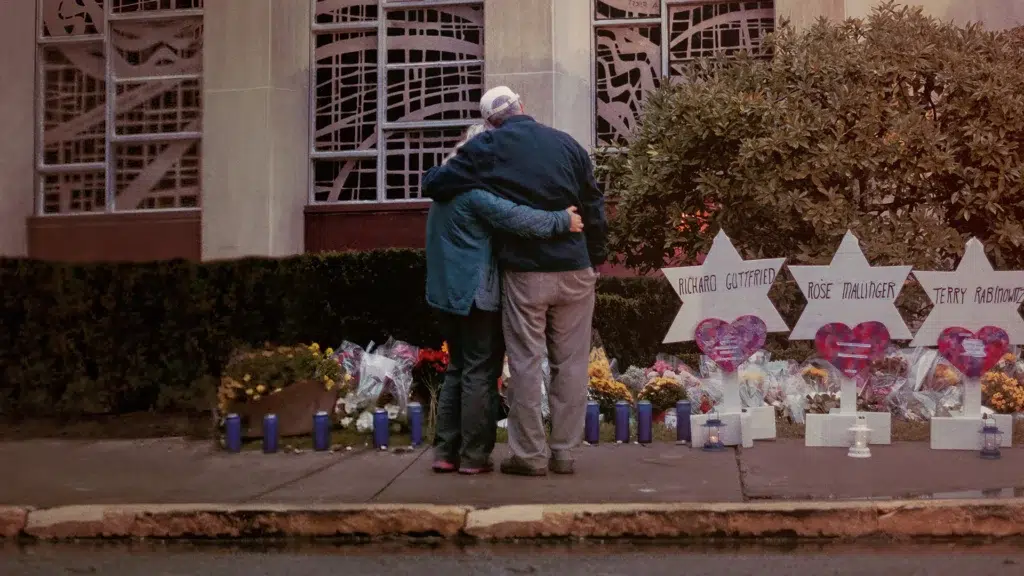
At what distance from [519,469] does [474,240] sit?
3.73 feet

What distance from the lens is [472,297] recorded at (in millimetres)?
6156

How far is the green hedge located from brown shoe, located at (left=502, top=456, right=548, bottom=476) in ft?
9.35

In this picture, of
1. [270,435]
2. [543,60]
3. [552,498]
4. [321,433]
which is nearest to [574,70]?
[543,60]

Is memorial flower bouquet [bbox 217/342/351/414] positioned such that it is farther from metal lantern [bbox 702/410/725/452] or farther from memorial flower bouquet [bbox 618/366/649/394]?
metal lantern [bbox 702/410/725/452]

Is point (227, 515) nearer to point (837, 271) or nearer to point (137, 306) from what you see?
point (837, 271)

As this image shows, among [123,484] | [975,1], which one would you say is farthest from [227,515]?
[975,1]

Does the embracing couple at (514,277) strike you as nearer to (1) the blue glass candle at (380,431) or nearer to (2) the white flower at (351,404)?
(1) the blue glass candle at (380,431)

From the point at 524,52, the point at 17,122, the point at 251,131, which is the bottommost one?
the point at 251,131

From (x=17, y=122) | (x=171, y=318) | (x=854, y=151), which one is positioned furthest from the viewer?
(x=17, y=122)

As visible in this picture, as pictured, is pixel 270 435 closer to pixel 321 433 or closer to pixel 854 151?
pixel 321 433

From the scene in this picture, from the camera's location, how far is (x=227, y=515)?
541 cm

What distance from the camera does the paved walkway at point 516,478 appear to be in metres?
5.61

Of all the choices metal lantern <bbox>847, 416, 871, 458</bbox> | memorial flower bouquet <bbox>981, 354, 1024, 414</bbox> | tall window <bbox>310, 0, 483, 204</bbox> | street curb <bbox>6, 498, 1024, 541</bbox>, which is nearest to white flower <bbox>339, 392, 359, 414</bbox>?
street curb <bbox>6, 498, 1024, 541</bbox>

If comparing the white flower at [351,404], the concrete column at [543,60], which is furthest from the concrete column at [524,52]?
the white flower at [351,404]
